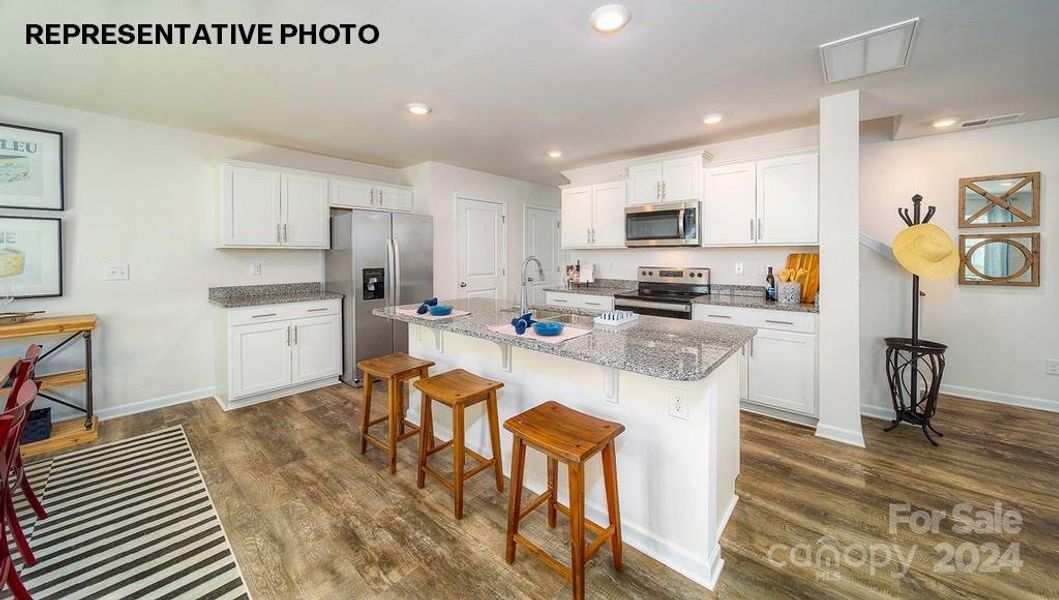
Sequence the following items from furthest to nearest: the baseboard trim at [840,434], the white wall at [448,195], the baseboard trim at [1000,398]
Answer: the white wall at [448,195], the baseboard trim at [1000,398], the baseboard trim at [840,434]

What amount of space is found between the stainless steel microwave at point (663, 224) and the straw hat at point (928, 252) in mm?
1455

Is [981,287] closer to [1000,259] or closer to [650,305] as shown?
[1000,259]

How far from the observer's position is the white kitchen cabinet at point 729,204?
11.5ft

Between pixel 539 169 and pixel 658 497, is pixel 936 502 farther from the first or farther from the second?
pixel 539 169

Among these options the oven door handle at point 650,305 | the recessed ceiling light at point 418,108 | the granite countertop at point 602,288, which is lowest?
the oven door handle at point 650,305

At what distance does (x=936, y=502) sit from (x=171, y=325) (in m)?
5.56

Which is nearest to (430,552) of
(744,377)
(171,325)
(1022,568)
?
(1022,568)

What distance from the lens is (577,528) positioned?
4.78ft

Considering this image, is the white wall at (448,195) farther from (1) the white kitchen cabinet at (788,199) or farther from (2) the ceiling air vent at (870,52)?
(2) the ceiling air vent at (870,52)

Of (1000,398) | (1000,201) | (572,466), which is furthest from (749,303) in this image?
(572,466)

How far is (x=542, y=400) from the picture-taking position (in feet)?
7.11

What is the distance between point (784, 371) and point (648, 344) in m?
2.02

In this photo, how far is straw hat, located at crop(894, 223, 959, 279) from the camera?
9.20 feet

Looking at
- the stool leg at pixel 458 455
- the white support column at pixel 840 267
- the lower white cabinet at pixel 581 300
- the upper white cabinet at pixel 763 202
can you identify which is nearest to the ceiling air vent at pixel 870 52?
the white support column at pixel 840 267
